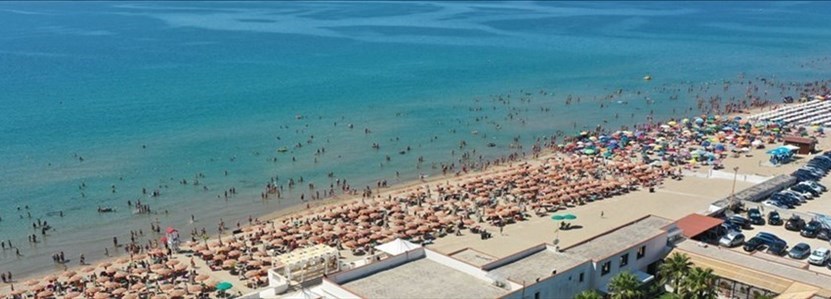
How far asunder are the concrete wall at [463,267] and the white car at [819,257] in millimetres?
17808

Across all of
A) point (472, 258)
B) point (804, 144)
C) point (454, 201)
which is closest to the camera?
point (472, 258)

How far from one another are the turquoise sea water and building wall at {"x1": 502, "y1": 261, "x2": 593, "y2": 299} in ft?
91.5

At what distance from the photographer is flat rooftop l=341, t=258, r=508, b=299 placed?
26.8 m

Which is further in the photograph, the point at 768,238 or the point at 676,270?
the point at 768,238

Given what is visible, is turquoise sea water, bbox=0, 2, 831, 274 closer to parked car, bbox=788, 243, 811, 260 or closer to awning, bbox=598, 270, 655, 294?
awning, bbox=598, 270, 655, 294

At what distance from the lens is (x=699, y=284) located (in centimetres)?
2747

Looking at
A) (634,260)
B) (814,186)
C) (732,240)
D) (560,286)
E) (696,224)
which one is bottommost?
(814,186)

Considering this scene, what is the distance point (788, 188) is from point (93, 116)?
70.2 metres

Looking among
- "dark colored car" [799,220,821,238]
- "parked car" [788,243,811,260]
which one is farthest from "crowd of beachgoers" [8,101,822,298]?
"parked car" [788,243,811,260]

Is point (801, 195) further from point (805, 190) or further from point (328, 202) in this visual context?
point (328, 202)

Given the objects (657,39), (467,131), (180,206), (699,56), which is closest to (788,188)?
(467,131)

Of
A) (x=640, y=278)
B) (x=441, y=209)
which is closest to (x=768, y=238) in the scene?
(x=640, y=278)

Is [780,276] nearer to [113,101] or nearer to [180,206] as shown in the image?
[180,206]

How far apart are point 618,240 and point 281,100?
64767mm
